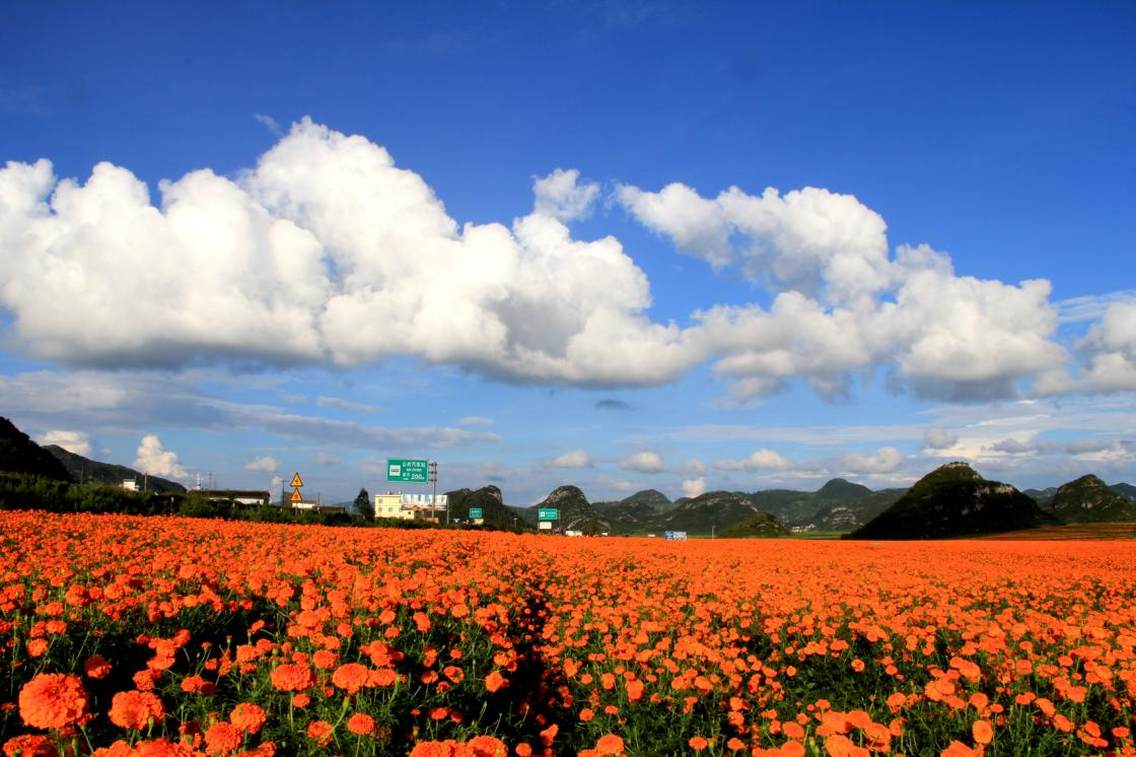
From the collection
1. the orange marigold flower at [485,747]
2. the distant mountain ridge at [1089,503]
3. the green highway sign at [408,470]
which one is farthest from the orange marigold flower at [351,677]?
the distant mountain ridge at [1089,503]

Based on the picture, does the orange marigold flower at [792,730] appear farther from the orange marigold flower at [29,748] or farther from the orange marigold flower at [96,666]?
the orange marigold flower at [96,666]

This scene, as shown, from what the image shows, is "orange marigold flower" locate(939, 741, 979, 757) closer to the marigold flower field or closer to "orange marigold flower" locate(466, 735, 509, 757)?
the marigold flower field

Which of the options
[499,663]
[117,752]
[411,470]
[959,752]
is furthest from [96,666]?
[411,470]

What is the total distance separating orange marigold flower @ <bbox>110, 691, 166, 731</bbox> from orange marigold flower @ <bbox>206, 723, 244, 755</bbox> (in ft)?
1.88

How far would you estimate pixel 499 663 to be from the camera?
21.4ft

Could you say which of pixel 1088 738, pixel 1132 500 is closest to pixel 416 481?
pixel 1088 738

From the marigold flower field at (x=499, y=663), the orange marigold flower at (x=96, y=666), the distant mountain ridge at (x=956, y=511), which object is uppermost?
the orange marigold flower at (x=96, y=666)

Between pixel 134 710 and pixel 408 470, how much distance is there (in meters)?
64.1

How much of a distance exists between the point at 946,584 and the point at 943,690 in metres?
11.7

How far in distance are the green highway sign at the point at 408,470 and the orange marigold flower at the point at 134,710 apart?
63.2 meters

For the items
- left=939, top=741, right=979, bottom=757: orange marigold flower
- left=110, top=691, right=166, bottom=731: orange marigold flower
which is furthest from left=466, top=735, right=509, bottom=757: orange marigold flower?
left=939, top=741, right=979, bottom=757: orange marigold flower

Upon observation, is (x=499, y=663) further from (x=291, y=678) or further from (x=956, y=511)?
(x=956, y=511)

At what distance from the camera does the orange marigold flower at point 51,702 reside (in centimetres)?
313

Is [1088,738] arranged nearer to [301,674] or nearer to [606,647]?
[606,647]
